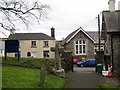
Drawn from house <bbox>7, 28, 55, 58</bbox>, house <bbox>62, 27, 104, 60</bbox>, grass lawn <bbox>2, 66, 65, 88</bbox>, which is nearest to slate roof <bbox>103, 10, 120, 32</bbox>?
grass lawn <bbox>2, 66, 65, 88</bbox>

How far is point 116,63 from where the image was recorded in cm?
1705

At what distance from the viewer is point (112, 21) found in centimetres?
1939

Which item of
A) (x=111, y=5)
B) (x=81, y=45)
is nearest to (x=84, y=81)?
(x=111, y=5)

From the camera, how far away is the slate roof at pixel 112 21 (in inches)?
692

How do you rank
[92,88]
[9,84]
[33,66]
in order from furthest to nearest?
[33,66] → [92,88] → [9,84]

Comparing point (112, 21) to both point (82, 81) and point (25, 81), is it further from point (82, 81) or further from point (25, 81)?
point (25, 81)

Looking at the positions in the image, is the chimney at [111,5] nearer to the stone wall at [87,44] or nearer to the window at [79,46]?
the stone wall at [87,44]

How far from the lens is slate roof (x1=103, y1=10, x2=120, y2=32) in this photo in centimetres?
1758

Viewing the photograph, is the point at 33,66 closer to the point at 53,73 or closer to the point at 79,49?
the point at 53,73

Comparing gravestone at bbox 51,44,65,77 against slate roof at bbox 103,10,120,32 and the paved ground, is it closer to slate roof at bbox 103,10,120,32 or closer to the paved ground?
the paved ground

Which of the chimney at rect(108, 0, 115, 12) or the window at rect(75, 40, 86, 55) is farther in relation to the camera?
the window at rect(75, 40, 86, 55)

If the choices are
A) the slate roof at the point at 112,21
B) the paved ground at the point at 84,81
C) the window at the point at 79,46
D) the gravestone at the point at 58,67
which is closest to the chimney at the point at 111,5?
the slate roof at the point at 112,21

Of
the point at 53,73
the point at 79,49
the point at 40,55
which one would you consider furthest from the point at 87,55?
the point at 53,73

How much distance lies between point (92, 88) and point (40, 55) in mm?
35878
